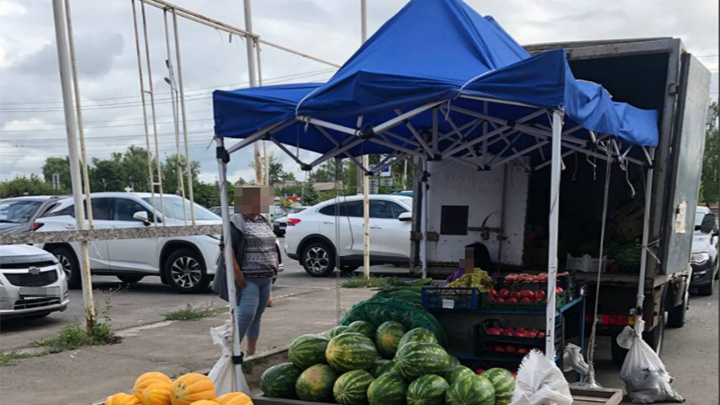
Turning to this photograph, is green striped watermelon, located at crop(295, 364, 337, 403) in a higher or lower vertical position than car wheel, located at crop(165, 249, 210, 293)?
higher

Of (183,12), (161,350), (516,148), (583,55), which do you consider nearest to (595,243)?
(516,148)

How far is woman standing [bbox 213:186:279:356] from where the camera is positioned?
6.09 m

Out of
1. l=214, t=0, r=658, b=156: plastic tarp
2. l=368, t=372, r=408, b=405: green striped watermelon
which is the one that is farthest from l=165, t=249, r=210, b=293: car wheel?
l=368, t=372, r=408, b=405: green striped watermelon

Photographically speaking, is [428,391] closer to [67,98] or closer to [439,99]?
[439,99]

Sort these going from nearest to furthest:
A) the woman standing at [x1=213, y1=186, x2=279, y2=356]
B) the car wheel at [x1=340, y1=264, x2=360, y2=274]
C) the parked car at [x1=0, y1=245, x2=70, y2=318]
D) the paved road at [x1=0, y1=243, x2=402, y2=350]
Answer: the woman standing at [x1=213, y1=186, x2=279, y2=356]
the parked car at [x1=0, y1=245, x2=70, y2=318]
the paved road at [x1=0, y1=243, x2=402, y2=350]
the car wheel at [x1=340, y1=264, x2=360, y2=274]

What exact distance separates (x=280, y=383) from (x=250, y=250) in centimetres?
170

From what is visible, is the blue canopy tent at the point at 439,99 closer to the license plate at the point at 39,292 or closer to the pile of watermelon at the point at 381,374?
the pile of watermelon at the point at 381,374

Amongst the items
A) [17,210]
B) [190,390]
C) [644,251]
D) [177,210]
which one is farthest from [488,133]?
[17,210]

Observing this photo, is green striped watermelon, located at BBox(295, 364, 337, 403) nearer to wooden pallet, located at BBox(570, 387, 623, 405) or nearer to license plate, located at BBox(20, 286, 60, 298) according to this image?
wooden pallet, located at BBox(570, 387, 623, 405)

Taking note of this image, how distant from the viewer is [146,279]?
14703 mm

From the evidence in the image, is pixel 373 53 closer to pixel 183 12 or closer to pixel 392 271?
pixel 183 12

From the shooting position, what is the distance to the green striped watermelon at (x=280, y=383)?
189 inches

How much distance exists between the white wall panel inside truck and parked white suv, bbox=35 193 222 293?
508cm

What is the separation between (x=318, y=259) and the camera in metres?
15.0
